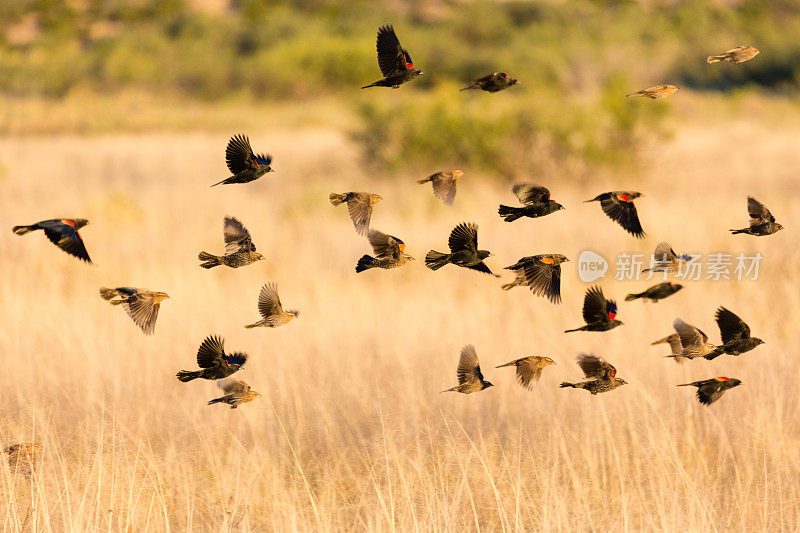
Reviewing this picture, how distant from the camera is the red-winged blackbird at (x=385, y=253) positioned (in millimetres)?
2361

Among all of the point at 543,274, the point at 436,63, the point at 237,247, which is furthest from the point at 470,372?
the point at 436,63

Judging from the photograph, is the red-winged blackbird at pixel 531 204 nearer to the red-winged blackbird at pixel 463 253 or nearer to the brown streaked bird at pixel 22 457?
the red-winged blackbird at pixel 463 253

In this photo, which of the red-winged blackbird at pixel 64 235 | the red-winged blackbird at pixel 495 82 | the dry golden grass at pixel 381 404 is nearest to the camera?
the red-winged blackbird at pixel 64 235

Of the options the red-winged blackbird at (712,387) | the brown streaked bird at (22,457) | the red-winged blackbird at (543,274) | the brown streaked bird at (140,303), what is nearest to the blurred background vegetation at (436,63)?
the brown streaked bird at (22,457)

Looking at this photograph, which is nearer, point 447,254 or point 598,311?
point 447,254

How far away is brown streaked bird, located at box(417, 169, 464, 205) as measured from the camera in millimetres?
2465

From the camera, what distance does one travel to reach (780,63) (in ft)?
125

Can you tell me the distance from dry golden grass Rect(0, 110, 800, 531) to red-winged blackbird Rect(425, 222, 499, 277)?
134cm

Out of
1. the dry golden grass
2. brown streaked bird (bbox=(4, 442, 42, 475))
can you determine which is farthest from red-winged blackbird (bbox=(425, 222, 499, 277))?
brown streaked bird (bbox=(4, 442, 42, 475))

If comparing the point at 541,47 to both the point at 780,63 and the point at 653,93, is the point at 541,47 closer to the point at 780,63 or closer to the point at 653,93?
the point at 780,63

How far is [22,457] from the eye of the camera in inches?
150

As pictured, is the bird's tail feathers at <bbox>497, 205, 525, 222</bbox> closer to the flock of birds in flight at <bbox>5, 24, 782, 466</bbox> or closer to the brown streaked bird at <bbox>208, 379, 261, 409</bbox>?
the flock of birds in flight at <bbox>5, 24, 782, 466</bbox>

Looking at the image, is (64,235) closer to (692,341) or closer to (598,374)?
(598,374)

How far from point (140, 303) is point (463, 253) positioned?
95cm
